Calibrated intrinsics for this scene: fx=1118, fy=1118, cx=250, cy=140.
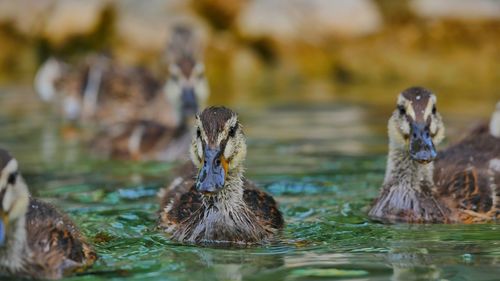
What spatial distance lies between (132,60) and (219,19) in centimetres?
167

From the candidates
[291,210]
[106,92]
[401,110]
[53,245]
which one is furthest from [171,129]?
[53,245]

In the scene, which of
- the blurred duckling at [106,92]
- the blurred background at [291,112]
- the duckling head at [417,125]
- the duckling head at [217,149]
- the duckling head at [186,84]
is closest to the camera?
the blurred background at [291,112]

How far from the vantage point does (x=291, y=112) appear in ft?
48.9

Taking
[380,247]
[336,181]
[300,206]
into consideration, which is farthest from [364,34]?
[380,247]

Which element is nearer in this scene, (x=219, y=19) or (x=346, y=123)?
(x=346, y=123)

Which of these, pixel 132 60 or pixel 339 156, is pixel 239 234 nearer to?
pixel 339 156

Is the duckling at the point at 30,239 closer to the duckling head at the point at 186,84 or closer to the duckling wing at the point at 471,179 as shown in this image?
the duckling wing at the point at 471,179

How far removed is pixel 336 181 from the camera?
32.1 feet

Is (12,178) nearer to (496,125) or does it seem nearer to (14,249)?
(14,249)

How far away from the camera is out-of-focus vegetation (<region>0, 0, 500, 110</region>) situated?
17.3 m

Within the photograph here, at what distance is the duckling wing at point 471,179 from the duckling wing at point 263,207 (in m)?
1.31

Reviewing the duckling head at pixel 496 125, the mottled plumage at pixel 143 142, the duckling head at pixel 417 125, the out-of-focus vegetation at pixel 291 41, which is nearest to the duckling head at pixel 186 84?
the mottled plumage at pixel 143 142

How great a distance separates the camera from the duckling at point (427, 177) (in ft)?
26.5

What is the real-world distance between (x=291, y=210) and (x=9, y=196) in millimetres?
3061
